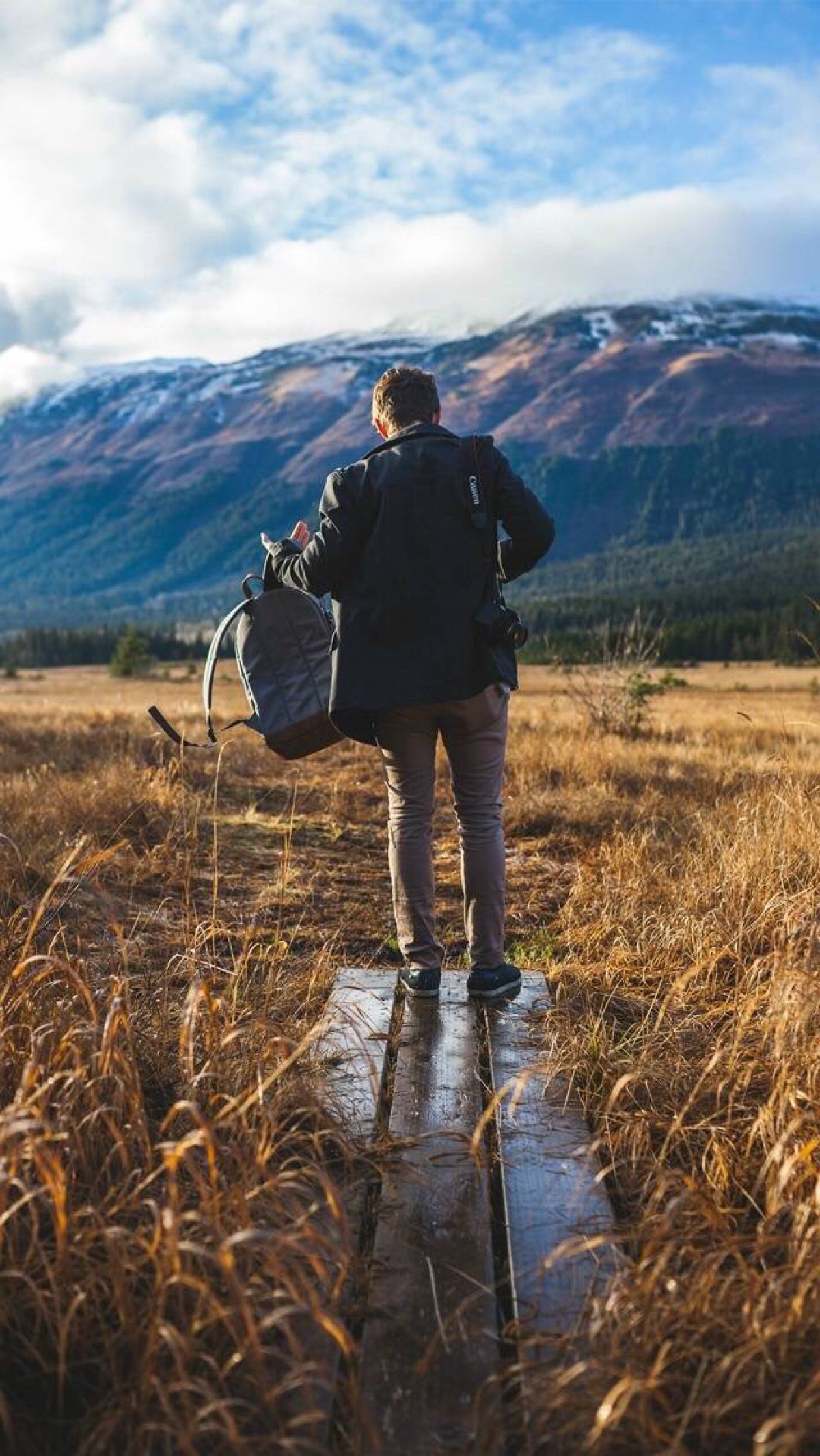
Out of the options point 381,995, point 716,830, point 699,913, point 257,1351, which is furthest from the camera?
point 716,830

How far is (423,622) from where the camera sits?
3969mm

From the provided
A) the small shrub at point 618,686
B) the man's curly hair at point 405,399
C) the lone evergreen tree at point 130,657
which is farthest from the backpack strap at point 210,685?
the lone evergreen tree at point 130,657

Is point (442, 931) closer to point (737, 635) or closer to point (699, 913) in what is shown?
point (699, 913)

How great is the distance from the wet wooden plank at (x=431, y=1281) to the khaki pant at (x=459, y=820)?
0.85m

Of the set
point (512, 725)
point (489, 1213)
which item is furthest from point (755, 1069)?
point (512, 725)

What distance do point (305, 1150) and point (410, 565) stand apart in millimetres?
2005

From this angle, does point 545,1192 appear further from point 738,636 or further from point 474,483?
point 738,636

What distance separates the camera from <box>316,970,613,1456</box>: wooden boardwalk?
1982 millimetres

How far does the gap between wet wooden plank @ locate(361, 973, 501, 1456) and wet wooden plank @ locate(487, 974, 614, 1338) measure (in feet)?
→ 0.24

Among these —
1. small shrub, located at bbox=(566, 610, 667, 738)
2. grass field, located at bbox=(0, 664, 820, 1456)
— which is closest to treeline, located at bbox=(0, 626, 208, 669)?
small shrub, located at bbox=(566, 610, 667, 738)

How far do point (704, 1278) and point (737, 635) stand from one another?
9278cm

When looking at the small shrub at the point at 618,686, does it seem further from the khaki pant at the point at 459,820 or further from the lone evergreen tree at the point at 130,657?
the lone evergreen tree at the point at 130,657

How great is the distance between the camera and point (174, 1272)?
6.84 ft

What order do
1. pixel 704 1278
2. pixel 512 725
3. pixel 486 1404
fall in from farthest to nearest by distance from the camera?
pixel 512 725
pixel 704 1278
pixel 486 1404
